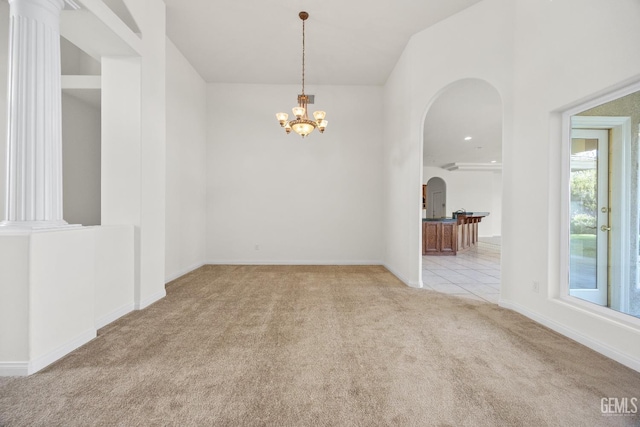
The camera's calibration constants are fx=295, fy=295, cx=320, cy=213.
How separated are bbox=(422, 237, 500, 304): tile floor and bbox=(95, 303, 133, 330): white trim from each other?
13.1 ft

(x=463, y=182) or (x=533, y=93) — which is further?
(x=463, y=182)

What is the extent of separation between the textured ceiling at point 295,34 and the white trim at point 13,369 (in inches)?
169

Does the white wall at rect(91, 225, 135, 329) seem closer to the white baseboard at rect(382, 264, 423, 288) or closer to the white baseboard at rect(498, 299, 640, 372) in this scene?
the white baseboard at rect(382, 264, 423, 288)

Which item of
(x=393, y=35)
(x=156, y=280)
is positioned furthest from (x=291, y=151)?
(x=156, y=280)

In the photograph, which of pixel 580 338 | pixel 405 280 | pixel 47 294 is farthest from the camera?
pixel 405 280

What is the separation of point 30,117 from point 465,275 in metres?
6.29

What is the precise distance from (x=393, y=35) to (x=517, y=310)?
168 inches

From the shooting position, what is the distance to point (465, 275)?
5586 millimetres

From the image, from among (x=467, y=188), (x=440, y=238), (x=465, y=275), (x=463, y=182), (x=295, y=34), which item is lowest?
(x=465, y=275)

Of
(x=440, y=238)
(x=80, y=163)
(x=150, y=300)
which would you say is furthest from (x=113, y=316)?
(x=440, y=238)

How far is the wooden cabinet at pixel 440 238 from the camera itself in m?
8.45

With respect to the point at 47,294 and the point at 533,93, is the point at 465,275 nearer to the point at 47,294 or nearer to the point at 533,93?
the point at 533,93

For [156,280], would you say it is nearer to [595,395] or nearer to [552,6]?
[595,395]

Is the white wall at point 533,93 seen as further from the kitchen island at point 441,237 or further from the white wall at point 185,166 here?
the kitchen island at point 441,237
